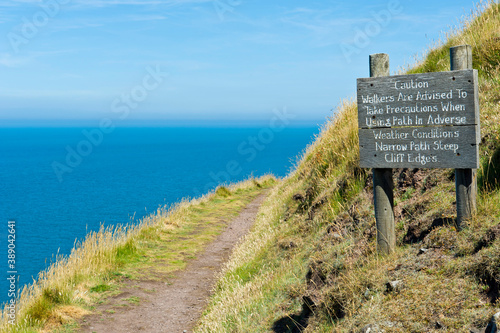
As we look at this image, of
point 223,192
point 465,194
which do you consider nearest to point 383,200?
point 465,194

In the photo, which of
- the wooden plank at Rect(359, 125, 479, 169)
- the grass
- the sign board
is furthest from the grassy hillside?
the grass

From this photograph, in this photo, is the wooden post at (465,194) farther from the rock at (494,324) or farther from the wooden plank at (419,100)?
the rock at (494,324)

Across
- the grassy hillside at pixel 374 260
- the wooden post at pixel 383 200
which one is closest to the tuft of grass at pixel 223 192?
the grassy hillside at pixel 374 260

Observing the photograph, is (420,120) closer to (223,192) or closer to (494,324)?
(494,324)

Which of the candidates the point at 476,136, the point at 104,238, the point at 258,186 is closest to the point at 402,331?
the point at 476,136

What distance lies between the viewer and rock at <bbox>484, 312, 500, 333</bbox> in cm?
342

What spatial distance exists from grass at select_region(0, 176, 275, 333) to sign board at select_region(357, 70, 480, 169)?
6.56 meters

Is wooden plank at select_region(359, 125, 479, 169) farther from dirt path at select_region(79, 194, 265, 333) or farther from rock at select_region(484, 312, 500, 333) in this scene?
dirt path at select_region(79, 194, 265, 333)

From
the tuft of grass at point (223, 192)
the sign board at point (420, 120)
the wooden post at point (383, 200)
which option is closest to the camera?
the sign board at point (420, 120)

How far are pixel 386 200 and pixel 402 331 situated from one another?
2.13 metres

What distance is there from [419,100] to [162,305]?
690 centimetres

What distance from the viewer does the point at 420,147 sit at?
5.29 metres

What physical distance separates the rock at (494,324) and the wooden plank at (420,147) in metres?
2.00

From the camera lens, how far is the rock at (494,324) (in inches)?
135
